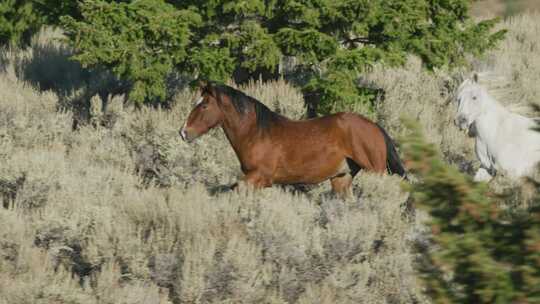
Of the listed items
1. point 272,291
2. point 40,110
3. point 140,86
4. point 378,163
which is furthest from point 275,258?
point 40,110

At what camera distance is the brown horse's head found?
930cm

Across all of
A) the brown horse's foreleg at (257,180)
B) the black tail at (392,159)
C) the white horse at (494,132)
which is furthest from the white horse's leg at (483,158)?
the brown horse's foreleg at (257,180)

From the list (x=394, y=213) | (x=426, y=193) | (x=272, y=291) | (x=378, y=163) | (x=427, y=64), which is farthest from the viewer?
(x=427, y=64)

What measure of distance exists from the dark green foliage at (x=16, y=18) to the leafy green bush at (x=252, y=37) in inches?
129

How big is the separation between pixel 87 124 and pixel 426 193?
8218 mm

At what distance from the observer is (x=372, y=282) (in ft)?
23.4

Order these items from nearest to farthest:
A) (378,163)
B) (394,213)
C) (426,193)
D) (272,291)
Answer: (426,193), (272,291), (394,213), (378,163)

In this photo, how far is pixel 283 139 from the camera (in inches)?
370

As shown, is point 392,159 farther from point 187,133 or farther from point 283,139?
point 187,133

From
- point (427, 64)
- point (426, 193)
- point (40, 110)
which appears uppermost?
point (426, 193)

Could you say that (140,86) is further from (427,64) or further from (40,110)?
(427,64)

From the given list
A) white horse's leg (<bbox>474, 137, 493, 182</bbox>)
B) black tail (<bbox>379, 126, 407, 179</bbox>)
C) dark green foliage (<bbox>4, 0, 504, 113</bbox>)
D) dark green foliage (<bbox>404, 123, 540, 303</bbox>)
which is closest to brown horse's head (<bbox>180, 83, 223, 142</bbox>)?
black tail (<bbox>379, 126, 407, 179</bbox>)

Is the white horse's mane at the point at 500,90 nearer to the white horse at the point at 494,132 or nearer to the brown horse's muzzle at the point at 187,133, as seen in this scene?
the white horse at the point at 494,132

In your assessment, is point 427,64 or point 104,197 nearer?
point 104,197
